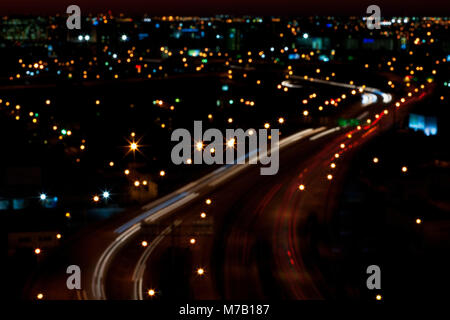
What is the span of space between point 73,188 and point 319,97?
14.9m

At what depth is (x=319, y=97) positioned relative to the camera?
23984mm

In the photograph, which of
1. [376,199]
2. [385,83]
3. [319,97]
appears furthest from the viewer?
[385,83]

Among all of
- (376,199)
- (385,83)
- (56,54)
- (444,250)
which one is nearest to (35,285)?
(444,250)

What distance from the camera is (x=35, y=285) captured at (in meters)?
6.68

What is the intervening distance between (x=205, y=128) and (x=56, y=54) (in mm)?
28111

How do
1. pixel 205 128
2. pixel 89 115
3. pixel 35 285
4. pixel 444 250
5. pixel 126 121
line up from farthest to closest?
1. pixel 89 115
2. pixel 126 121
3. pixel 205 128
4. pixel 444 250
5. pixel 35 285

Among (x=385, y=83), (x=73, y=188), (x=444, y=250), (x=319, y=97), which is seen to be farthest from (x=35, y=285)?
(x=385, y=83)

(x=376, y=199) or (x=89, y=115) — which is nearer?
(x=376, y=199)

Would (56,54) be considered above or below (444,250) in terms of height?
above

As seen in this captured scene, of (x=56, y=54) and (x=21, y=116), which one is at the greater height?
(x=56, y=54)

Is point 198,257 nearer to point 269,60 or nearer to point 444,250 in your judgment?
point 444,250

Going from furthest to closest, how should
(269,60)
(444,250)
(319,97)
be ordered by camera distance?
(269,60), (319,97), (444,250)

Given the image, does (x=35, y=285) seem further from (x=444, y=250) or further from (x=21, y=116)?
(x=21, y=116)
